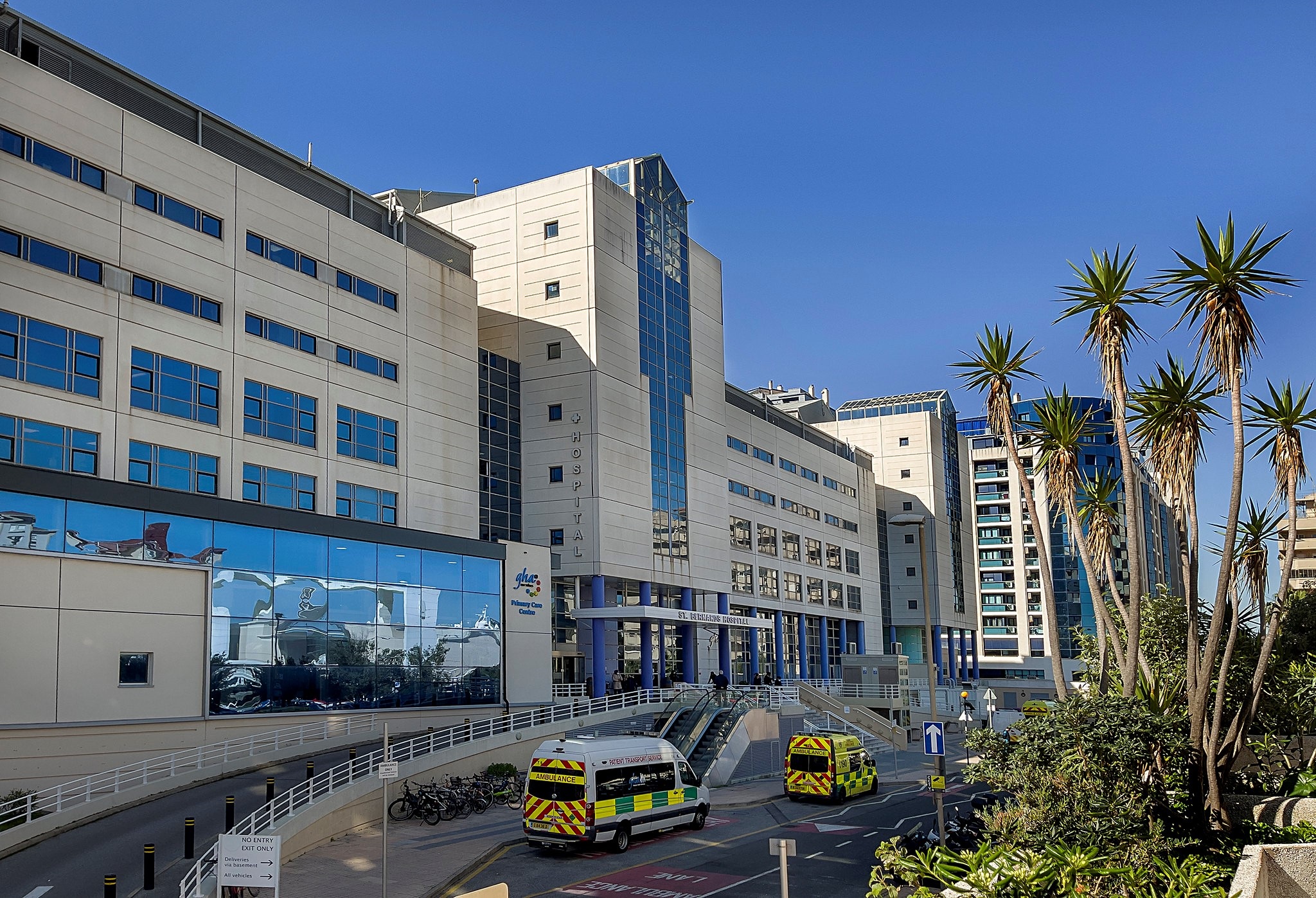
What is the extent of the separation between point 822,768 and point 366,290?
25098 millimetres

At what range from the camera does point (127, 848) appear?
77.4 ft

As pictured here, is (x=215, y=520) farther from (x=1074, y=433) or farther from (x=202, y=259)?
(x=1074, y=433)

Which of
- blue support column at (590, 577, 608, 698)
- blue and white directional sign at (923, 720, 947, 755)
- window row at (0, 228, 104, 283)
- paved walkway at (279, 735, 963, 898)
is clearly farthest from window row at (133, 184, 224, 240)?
blue and white directional sign at (923, 720, 947, 755)

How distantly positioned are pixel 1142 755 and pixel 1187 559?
16.1ft

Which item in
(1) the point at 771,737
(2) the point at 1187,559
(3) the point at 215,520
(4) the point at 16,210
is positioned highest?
(4) the point at 16,210

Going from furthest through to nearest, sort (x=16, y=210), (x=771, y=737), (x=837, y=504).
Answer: (x=837, y=504), (x=771, y=737), (x=16, y=210)

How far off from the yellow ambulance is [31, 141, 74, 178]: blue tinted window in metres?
29.1

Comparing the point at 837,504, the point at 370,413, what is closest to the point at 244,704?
the point at 370,413

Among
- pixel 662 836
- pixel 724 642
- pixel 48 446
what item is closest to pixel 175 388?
pixel 48 446

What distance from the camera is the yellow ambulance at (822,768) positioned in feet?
125

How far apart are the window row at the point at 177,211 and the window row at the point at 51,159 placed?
1.39 metres

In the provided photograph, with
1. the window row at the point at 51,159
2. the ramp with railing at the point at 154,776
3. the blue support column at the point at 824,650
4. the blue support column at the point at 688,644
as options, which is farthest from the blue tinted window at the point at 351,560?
the blue support column at the point at 824,650

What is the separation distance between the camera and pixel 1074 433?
22688 mm

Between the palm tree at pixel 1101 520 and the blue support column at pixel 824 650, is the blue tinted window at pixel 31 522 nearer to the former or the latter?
the palm tree at pixel 1101 520
